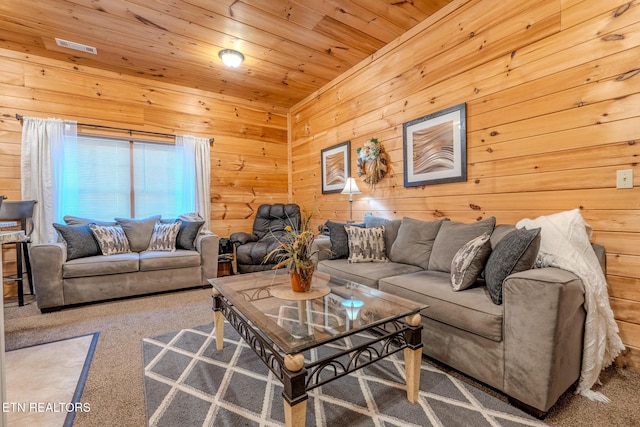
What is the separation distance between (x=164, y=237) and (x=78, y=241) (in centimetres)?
80

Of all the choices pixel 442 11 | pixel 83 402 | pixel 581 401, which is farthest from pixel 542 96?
pixel 83 402

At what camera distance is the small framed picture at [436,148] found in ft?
8.52

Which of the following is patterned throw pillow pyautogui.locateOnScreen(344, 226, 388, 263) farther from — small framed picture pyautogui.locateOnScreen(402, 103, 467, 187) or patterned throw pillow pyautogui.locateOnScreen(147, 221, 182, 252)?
patterned throw pillow pyautogui.locateOnScreen(147, 221, 182, 252)

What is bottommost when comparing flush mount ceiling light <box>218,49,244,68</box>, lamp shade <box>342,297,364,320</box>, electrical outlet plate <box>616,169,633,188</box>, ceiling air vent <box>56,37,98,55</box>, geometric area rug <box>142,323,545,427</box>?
geometric area rug <box>142,323,545,427</box>

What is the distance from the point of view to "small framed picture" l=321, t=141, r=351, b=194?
12.8 feet

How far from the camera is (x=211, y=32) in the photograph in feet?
9.82

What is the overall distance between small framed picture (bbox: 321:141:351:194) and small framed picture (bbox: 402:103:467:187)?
3.15 ft

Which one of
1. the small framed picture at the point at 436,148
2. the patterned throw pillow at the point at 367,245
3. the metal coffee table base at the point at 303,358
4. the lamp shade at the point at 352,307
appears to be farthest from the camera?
the patterned throw pillow at the point at 367,245

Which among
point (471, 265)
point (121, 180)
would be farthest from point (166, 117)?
point (471, 265)

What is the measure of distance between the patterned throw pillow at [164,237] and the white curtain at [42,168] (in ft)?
3.65

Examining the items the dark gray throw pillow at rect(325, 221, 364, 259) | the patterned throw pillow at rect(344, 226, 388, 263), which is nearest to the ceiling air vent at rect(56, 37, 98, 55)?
the dark gray throw pillow at rect(325, 221, 364, 259)

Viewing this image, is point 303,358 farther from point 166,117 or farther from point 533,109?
point 166,117

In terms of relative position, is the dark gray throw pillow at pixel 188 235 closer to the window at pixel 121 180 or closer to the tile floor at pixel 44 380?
the window at pixel 121 180

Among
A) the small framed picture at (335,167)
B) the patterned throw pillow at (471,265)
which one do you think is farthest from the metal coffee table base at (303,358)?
the small framed picture at (335,167)
